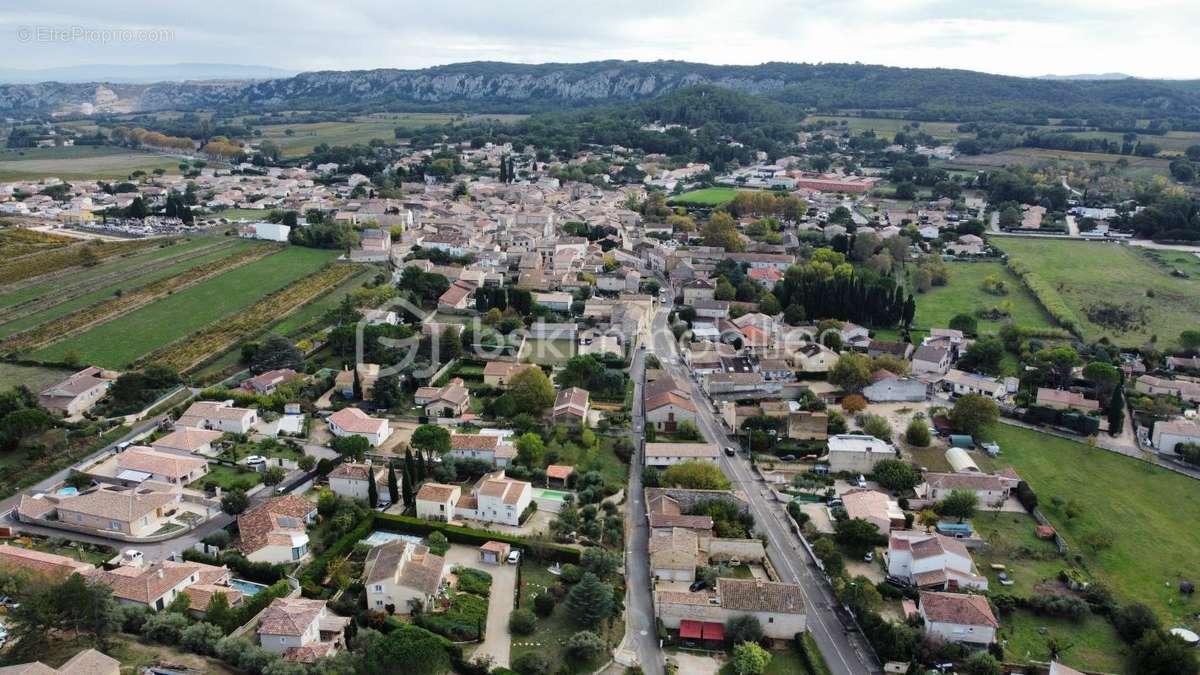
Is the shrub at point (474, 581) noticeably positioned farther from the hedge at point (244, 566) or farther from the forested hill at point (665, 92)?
the forested hill at point (665, 92)

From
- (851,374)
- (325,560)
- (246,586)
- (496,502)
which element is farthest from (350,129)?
(246,586)

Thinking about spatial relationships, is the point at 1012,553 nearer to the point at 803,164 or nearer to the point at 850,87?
the point at 803,164

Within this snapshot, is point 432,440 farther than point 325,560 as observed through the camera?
Yes

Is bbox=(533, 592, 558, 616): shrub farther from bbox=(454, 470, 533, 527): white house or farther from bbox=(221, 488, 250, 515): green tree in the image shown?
bbox=(221, 488, 250, 515): green tree

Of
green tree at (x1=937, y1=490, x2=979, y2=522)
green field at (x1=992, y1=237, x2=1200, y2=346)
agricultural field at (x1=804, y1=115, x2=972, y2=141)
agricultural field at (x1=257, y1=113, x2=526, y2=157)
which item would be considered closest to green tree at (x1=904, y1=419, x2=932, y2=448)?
green tree at (x1=937, y1=490, x2=979, y2=522)

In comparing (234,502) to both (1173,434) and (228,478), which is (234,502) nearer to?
(228,478)

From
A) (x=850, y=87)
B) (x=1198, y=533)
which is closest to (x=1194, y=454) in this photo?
(x=1198, y=533)

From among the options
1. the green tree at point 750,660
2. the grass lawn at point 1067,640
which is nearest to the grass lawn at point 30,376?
the green tree at point 750,660
